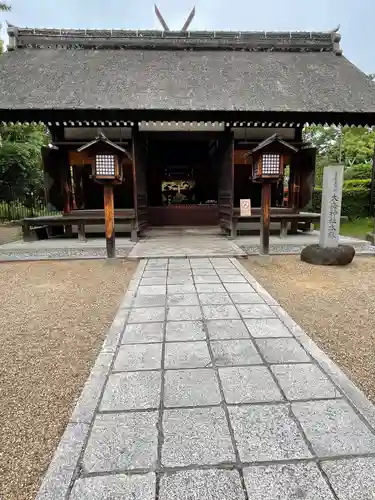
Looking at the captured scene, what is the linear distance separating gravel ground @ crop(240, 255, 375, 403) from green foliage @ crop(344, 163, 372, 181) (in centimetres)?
1096

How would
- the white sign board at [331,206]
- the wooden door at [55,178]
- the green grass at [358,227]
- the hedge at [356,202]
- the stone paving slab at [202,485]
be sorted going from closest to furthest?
the stone paving slab at [202,485], the white sign board at [331,206], the wooden door at [55,178], the green grass at [358,227], the hedge at [356,202]

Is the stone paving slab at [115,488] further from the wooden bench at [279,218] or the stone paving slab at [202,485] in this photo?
the wooden bench at [279,218]

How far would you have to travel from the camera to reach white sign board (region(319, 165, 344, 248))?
5797mm

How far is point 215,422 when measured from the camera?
1706mm

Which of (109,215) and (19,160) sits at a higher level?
(19,160)

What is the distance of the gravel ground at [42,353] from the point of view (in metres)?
1.56

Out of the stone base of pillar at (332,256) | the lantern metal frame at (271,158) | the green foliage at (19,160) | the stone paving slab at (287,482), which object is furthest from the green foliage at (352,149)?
the stone paving slab at (287,482)

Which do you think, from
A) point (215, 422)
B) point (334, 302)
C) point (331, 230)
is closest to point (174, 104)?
point (331, 230)

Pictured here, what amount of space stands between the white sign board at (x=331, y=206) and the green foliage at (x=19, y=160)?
46.8 ft

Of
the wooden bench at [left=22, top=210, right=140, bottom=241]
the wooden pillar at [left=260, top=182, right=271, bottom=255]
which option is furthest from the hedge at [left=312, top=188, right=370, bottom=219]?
the wooden bench at [left=22, top=210, right=140, bottom=241]

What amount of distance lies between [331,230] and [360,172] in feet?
39.6

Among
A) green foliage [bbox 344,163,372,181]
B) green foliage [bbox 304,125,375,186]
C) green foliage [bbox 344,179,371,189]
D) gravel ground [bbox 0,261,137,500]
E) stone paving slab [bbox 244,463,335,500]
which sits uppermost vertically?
green foliage [bbox 304,125,375,186]

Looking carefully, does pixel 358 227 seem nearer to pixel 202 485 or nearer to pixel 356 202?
pixel 356 202

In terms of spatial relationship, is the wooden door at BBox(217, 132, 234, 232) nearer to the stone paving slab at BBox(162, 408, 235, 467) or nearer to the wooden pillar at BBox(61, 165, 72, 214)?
the wooden pillar at BBox(61, 165, 72, 214)
